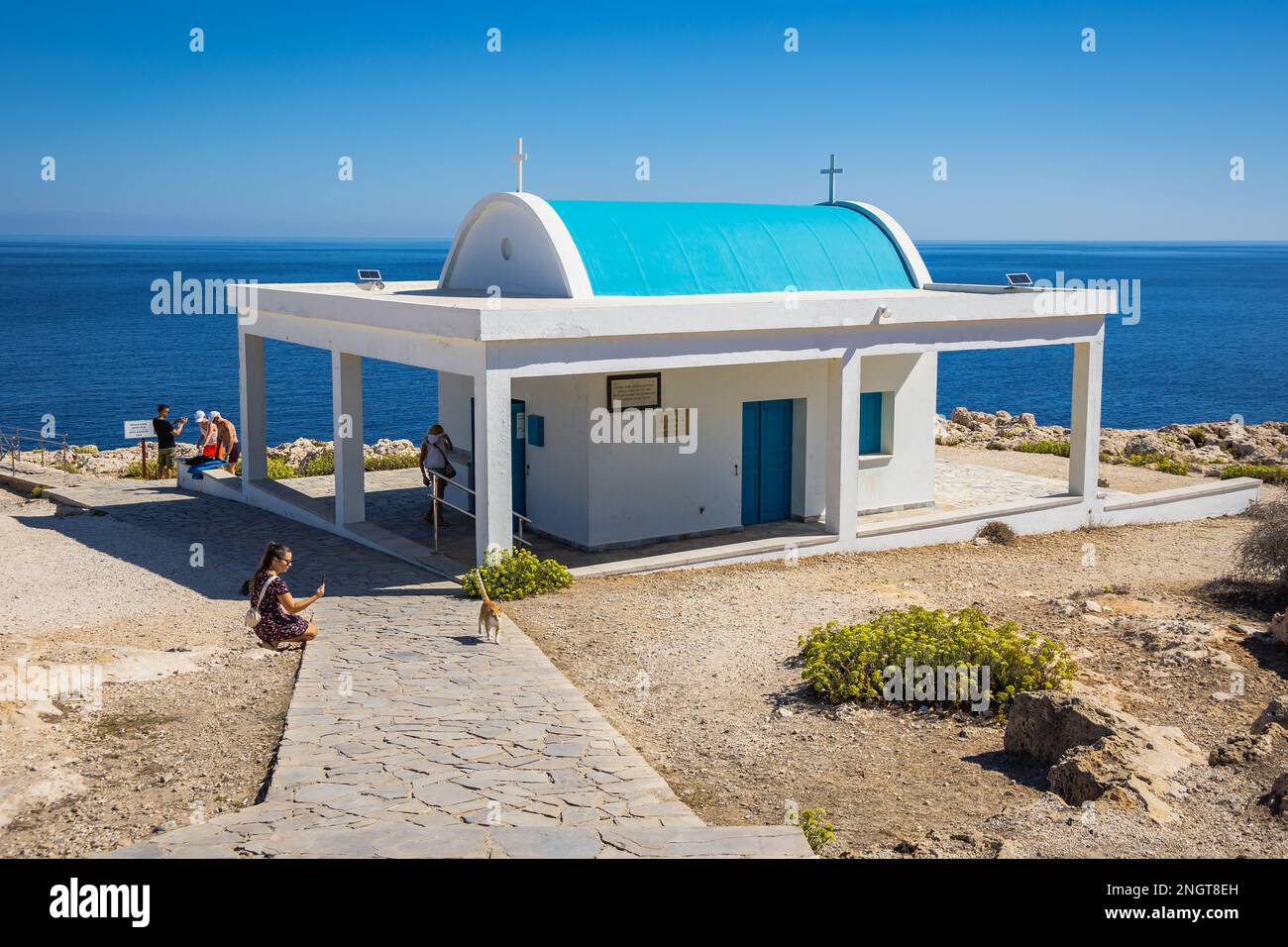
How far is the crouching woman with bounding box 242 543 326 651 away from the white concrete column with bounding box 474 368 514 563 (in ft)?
9.98

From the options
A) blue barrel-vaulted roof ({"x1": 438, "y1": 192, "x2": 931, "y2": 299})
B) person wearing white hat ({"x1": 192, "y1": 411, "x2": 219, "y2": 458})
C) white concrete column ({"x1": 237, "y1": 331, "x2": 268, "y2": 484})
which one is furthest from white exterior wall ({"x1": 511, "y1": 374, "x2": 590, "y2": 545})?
person wearing white hat ({"x1": 192, "y1": 411, "x2": 219, "y2": 458})

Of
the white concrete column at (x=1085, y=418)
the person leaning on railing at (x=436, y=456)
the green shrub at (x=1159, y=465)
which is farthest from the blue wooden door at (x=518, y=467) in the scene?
the green shrub at (x=1159, y=465)

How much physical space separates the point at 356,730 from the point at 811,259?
479 inches

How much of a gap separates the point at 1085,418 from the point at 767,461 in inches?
205

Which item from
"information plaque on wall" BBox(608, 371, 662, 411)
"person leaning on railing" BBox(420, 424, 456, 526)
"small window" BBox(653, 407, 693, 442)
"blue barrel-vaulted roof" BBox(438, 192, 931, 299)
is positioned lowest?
"person leaning on railing" BBox(420, 424, 456, 526)

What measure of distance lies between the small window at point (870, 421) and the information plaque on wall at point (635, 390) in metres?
3.86

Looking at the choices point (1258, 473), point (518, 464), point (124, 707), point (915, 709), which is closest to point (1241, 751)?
point (915, 709)

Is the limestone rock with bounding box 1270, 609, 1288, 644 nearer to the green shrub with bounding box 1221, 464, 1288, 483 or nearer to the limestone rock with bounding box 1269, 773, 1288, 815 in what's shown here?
the limestone rock with bounding box 1269, 773, 1288, 815

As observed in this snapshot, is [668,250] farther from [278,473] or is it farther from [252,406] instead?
[278,473]

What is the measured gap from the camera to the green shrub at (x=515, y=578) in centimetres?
1352

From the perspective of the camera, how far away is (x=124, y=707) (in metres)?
9.93

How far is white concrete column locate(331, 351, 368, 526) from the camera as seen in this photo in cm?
1653

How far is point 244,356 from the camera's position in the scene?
19375 millimetres

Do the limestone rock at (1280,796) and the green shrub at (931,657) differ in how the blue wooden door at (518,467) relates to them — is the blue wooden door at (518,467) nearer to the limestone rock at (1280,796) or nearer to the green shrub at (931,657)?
the green shrub at (931,657)
